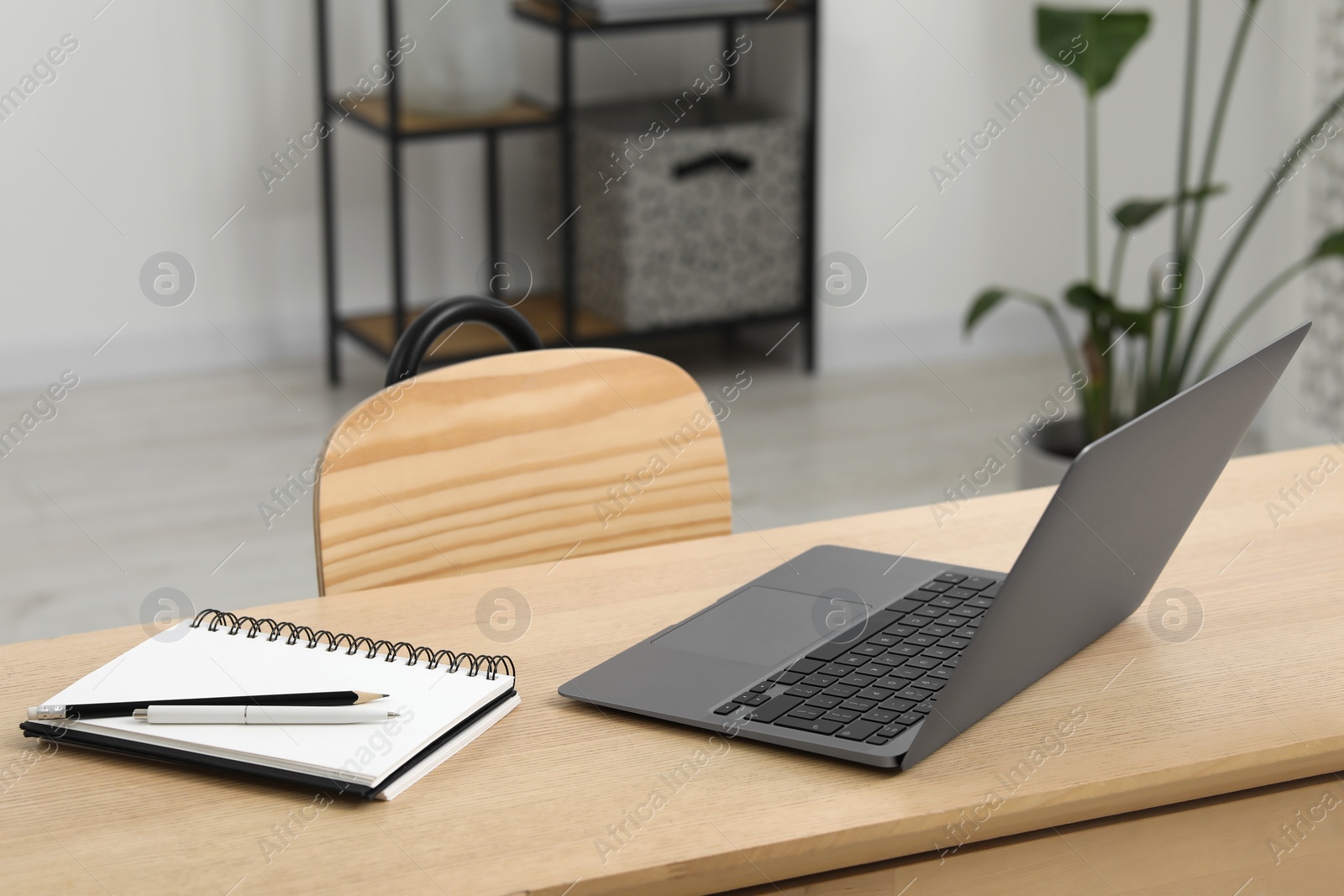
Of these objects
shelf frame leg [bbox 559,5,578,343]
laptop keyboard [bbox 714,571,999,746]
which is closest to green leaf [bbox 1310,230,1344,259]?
shelf frame leg [bbox 559,5,578,343]

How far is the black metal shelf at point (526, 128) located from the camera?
3.26 m

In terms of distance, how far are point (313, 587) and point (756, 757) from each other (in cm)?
176

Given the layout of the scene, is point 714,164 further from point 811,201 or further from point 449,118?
point 449,118

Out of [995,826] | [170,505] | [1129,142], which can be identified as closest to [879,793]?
[995,826]

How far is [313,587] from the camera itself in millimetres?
2424

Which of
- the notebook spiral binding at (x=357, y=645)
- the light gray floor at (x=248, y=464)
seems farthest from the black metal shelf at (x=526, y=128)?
the notebook spiral binding at (x=357, y=645)

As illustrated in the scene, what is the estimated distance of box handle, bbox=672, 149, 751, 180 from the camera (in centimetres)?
348

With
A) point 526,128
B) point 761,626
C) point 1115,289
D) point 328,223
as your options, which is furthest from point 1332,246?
point 328,223

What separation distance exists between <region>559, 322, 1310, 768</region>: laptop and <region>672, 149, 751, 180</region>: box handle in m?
2.56

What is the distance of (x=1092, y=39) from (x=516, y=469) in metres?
1.75

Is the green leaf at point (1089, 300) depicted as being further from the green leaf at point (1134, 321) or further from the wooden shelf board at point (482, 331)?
the wooden shelf board at point (482, 331)

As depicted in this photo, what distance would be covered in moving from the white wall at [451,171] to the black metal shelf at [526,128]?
0.07m

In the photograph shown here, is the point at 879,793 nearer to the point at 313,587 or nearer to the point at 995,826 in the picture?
the point at 995,826

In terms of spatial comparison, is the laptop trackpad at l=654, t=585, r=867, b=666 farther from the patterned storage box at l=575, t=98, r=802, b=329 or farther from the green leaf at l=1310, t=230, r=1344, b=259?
the patterned storage box at l=575, t=98, r=802, b=329
